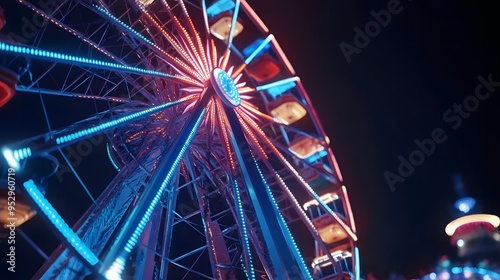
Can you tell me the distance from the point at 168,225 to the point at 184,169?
1440mm

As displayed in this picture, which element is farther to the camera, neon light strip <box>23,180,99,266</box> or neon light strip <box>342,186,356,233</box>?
neon light strip <box>342,186,356,233</box>

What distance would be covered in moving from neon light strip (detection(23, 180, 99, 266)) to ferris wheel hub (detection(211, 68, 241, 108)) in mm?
4750

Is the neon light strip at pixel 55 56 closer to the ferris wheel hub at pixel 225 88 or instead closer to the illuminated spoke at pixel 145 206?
the illuminated spoke at pixel 145 206

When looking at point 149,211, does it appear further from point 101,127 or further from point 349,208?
point 349,208

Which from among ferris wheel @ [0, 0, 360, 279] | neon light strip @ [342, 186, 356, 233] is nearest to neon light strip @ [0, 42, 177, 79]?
ferris wheel @ [0, 0, 360, 279]

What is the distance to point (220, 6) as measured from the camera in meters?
11.4

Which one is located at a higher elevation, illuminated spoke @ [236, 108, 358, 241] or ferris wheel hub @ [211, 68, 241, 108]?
ferris wheel hub @ [211, 68, 241, 108]

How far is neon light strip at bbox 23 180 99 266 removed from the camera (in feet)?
16.3

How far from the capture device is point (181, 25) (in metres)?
10.2

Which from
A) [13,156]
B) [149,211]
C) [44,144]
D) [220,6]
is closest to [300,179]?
[220,6]

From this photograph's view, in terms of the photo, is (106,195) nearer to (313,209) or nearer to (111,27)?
(111,27)

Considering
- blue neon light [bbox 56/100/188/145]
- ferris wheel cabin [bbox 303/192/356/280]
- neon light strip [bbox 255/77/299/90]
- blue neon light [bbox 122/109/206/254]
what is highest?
blue neon light [bbox 56/100/188/145]

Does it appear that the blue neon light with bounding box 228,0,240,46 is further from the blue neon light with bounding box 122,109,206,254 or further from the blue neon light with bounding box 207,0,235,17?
the blue neon light with bounding box 122,109,206,254

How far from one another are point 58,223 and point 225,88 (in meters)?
5.10
